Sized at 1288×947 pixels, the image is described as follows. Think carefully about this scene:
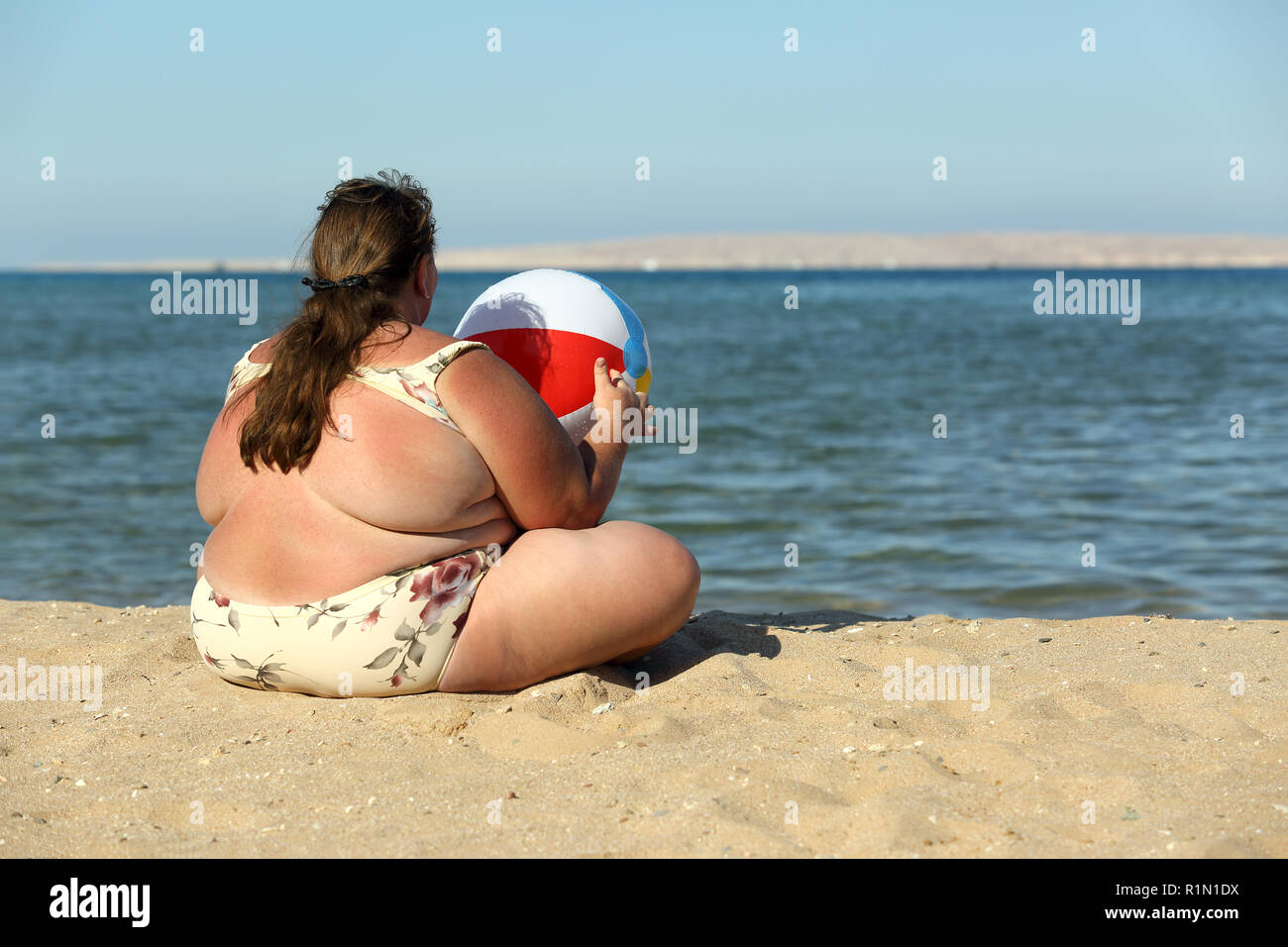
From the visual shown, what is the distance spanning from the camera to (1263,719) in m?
3.34

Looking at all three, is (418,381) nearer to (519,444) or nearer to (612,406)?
(519,444)

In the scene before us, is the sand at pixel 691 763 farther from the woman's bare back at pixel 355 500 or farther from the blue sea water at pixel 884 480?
the blue sea water at pixel 884 480

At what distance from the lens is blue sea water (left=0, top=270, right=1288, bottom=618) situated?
637 cm

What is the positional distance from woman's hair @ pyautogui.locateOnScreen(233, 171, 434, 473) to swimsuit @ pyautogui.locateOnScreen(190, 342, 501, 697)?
0.11 metres

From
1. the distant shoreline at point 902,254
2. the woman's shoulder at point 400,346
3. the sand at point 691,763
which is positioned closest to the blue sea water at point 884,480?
the woman's shoulder at point 400,346

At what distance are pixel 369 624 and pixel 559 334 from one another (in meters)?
1.30

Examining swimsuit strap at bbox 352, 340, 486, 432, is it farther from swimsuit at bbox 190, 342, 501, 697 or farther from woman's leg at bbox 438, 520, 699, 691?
woman's leg at bbox 438, 520, 699, 691

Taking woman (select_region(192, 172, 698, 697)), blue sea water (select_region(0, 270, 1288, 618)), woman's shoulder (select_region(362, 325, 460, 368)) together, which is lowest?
blue sea water (select_region(0, 270, 1288, 618))

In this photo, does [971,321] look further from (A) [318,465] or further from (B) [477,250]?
(B) [477,250]

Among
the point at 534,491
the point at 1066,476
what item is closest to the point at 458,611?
the point at 534,491

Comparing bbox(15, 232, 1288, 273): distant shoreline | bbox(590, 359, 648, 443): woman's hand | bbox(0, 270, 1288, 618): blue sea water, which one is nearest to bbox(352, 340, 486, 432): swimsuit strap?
bbox(0, 270, 1288, 618): blue sea water

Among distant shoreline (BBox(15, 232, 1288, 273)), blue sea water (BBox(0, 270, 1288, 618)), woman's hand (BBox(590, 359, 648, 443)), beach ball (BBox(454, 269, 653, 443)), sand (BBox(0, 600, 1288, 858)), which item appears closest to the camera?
sand (BBox(0, 600, 1288, 858))

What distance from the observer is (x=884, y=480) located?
9.21 meters
